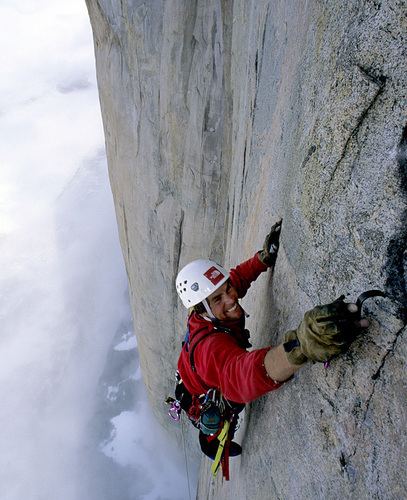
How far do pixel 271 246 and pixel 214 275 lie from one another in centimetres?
45

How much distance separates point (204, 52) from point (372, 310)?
217 inches

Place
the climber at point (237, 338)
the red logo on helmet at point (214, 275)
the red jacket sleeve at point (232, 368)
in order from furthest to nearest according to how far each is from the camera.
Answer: the red logo on helmet at point (214, 275)
the red jacket sleeve at point (232, 368)
the climber at point (237, 338)

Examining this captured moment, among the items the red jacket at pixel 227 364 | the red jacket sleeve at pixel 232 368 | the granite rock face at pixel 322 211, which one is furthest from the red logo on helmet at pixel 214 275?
the red jacket sleeve at pixel 232 368

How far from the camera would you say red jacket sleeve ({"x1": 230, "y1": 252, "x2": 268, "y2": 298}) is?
332 centimetres

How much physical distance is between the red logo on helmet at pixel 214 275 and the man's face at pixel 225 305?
6 centimetres

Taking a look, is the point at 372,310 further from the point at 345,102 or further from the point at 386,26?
the point at 386,26

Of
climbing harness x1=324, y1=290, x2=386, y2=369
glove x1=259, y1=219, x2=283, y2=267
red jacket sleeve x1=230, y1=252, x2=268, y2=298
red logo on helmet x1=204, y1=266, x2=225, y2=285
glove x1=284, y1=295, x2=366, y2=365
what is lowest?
red jacket sleeve x1=230, y1=252, x2=268, y2=298

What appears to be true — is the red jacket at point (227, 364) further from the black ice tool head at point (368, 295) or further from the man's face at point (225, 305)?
the black ice tool head at point (368, 295)

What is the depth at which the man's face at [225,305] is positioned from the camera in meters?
3.06

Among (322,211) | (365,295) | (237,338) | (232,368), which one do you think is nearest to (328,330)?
(365,295)

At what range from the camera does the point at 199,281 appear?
312 centimetres

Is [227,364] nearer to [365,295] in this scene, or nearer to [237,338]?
[237,338]

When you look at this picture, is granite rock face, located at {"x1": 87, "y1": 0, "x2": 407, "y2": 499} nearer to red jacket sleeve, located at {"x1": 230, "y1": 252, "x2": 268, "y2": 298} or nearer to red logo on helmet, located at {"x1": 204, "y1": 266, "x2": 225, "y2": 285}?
red jacket sleeve, located at {"x1": 230, "y1": 252, "x2": 268, "y2": 298}

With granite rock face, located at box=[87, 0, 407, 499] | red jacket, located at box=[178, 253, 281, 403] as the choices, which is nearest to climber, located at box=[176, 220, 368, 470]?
red jacket, located at box=[178, 253, 281, 403]
